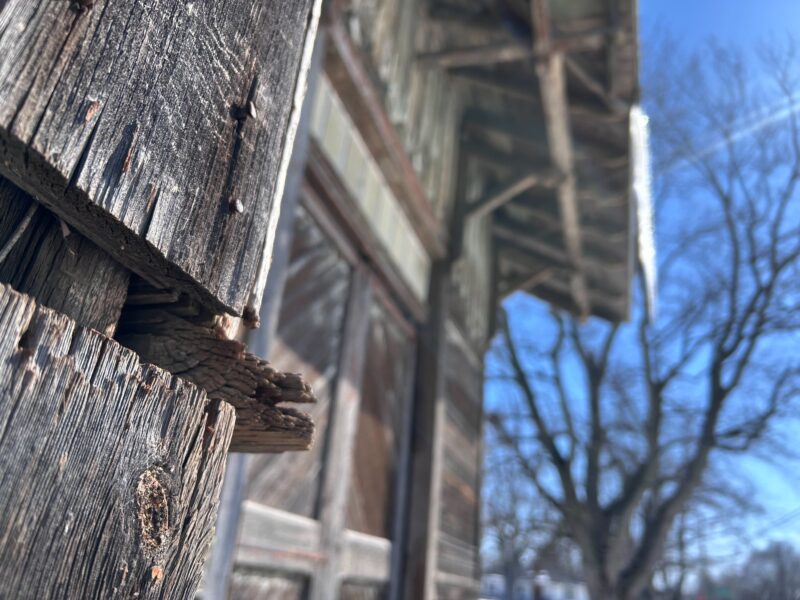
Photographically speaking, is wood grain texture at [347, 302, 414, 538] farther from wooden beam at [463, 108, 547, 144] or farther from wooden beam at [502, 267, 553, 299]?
wooden beam at [502, 267, 553, 299]

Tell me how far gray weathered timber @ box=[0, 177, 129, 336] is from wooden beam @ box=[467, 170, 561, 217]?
4401 millimetres

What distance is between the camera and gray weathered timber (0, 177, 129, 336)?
575 mm

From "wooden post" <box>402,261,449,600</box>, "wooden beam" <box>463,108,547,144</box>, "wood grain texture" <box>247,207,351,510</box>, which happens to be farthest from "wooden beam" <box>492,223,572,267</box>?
"wood grain texture" <box>247,207,351,510</box>

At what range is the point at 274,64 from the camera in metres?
0.82

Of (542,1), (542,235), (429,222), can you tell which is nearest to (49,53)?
(542,1)

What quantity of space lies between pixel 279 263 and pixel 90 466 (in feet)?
6.17

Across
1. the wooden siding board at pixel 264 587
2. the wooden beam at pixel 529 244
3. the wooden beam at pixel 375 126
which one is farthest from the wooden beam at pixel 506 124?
the wooden siding board at pixel 264 587

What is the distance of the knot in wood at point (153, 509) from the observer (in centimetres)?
59

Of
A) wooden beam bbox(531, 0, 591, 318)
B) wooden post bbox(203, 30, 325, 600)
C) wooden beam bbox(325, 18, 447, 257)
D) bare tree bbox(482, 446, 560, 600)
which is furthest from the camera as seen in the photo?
bare tree bbox(482, 446, 560, 600)

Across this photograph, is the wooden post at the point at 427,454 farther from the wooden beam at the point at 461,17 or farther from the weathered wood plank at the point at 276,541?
the wooden beam at the point at 461,17

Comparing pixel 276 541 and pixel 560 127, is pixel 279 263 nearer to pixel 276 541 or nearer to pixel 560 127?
pixel 276 541

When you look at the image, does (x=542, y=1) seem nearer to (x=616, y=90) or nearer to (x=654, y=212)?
(x=616, y=90)

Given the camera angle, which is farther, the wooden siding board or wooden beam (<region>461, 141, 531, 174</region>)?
wooden beam (<region>461, 141, 531, 174</region>)

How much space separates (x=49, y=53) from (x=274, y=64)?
318mm
